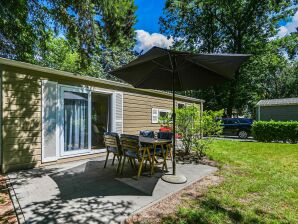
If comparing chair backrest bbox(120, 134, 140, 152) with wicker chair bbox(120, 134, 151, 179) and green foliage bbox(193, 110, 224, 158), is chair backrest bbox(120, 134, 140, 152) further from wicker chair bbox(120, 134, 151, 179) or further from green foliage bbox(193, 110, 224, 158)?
green foliage bbox(193, 110, 224, 158)

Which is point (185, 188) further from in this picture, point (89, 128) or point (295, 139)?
point (295, 139)

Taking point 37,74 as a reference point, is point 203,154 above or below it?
below

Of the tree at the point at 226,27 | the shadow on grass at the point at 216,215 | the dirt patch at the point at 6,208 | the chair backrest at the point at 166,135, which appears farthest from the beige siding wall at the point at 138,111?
the tree at the point at 226,27

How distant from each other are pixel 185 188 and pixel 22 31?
6.36 m

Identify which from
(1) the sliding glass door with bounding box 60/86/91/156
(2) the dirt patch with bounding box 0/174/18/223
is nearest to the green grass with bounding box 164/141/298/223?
(2) the dirt patch with bounding box 0/174/18/223

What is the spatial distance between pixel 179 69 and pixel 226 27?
754 inches

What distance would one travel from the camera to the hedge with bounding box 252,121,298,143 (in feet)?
33.7

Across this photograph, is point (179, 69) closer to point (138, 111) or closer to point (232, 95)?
point (138, 111)

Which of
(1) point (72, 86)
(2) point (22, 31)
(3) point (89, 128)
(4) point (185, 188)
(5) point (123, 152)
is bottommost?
(4) point (185, 188)

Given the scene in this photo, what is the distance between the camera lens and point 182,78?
187 inches

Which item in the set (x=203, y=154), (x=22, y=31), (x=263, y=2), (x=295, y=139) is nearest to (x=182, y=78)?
(x=203, y=154)

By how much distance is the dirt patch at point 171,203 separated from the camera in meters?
2.56

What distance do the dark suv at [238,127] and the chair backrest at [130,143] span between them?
37.1ft

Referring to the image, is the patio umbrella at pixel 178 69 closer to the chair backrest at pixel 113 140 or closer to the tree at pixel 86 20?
the chair backrest at pixel 113 140
